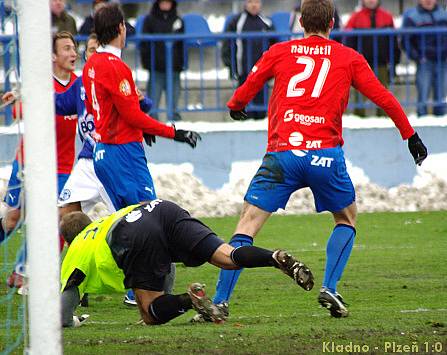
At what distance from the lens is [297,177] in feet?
27.0

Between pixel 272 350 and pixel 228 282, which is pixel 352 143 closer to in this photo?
pixel 228 282

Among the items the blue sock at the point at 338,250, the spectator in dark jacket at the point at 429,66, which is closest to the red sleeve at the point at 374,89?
the blue sock at the point at 338,250

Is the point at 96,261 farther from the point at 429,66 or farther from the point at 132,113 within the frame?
the point at 429,66

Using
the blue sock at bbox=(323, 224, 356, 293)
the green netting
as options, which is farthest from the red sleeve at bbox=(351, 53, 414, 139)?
the green netting

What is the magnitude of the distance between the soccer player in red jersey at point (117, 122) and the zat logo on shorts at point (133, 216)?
1294mm

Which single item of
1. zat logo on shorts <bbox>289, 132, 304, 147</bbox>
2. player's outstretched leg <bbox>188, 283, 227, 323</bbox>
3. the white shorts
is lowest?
player's outstretched leg <bbox>188, 283, 227, 323</bbox>

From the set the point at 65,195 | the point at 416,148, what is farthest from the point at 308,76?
the point at 65,195

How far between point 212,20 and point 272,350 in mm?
14524

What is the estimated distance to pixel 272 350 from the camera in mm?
6898

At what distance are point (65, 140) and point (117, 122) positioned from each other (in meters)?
1.80

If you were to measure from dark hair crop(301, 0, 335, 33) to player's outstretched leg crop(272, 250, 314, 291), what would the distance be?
1835 millimetres

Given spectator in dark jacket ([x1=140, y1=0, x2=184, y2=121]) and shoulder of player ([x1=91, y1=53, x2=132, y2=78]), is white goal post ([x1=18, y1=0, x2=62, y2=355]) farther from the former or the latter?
spectator in dark jacket ([x1=140, y1=0, x2=184, y2=121])

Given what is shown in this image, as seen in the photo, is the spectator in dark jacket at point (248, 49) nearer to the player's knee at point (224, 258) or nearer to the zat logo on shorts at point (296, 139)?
the zat logo on shorts at point (296, 139)

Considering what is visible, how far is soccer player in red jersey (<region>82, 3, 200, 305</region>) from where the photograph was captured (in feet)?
29.2
